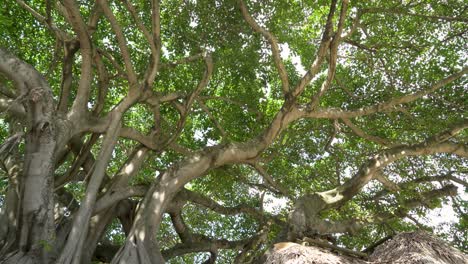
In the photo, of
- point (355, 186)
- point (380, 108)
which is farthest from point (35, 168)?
point (380, 108)

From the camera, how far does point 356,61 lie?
888 centimetres

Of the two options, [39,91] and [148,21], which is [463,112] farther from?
[39,91]

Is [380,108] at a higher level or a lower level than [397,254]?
higher

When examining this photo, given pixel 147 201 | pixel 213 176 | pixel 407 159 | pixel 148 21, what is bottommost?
pixel 147 201

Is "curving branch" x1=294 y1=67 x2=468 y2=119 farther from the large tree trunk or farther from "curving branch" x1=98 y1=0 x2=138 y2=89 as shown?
the large tree trunk

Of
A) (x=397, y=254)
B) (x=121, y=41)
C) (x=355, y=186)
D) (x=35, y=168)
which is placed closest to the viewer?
(x=397, y=254)

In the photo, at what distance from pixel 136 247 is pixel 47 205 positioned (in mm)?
1070

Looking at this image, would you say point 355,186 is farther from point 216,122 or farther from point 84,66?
point 84,66

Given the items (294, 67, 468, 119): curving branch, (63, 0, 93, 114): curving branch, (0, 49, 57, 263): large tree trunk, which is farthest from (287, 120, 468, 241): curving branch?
(63, 0, 93, 114): curving branch

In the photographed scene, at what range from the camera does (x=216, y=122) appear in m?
7.99

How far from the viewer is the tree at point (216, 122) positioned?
509cm

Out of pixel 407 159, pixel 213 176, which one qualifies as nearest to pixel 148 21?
pixel 213 176

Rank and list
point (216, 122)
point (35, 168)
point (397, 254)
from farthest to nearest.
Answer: point (216, 122) < point (35, 168) < point (397, 254)

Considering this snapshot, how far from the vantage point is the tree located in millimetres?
5090
